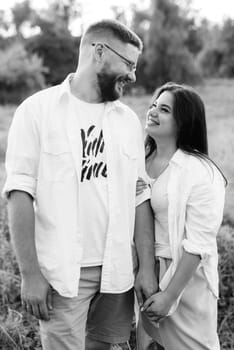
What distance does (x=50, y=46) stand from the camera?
2780cm

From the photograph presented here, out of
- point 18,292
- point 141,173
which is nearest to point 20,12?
point 18,292

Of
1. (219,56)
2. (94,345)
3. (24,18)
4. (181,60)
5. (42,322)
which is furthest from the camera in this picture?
(24,18)

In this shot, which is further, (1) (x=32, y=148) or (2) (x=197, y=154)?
(2) (x=197, y=154)

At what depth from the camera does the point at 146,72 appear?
2158 centimetres

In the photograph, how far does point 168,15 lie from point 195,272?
22420 millimetres

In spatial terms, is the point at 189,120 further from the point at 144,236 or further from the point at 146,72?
the point at 146,72

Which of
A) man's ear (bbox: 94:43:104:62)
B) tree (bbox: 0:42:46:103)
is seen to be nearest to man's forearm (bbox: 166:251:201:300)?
man's ear (bbox: 94:43:104:62)

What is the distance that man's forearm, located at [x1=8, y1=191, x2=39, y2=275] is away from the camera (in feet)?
6.75

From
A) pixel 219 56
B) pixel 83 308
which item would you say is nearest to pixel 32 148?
pixel 83 308

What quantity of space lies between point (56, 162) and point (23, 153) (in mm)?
161

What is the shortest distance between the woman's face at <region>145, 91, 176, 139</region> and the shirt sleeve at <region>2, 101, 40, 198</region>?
704 millimetres

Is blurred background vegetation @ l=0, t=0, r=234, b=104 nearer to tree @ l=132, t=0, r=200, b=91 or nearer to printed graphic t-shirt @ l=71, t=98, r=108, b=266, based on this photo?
tree @ l=132, t=0, r=200, b=91

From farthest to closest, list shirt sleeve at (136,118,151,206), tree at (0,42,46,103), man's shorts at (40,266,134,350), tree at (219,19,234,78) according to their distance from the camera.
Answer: tree at (219,19,234,78) → tree at (0,42,46,103) → shirt sleeve at (136,118,151,206) → man's shorts at (40,266,134,350)

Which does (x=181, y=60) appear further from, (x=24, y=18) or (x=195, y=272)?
(x=24, y=18)
